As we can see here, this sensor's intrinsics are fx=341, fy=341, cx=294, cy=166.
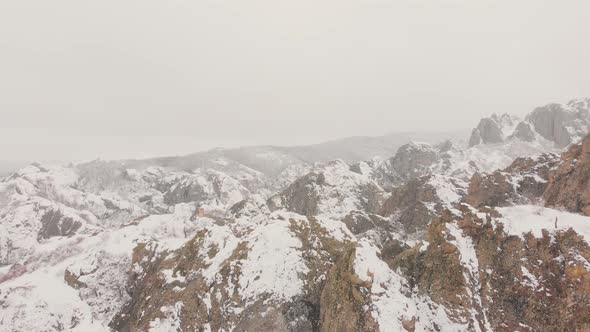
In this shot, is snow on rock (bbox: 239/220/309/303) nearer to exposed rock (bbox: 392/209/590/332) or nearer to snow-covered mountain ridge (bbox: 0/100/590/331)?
snow-covered mountain ridge (bbox: 0/100/590/331)

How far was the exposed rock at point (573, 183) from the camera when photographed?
30.0 meters

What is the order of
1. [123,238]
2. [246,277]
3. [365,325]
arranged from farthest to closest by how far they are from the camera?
[123,238]
[246,277]
[365,325]

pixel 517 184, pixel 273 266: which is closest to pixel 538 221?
pixel 273 266

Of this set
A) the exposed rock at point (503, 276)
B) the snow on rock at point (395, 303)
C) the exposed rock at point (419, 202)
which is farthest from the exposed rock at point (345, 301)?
the exposed rock at point (419, 202)

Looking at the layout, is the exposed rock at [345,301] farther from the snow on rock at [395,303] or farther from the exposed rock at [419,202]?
the exposed rock at [419,202]

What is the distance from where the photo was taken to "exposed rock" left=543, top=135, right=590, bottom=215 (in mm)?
30000

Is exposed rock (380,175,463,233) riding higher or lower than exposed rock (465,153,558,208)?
lower

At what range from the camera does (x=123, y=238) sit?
4719 centimetres

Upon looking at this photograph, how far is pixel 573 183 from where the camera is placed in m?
32.7

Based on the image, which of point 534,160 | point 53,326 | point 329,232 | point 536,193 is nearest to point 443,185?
point 534,160

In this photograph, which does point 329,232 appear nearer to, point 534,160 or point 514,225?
Result: point 514,225

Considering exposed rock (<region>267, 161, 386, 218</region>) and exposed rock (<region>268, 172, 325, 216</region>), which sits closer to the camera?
exposed rock (<region>267, 161, 386, 218</region>)

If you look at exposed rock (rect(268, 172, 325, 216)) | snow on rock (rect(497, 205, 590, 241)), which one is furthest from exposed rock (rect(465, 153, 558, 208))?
exposed rock (rect(268, 172, 325, 216))

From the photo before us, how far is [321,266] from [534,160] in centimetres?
4982
